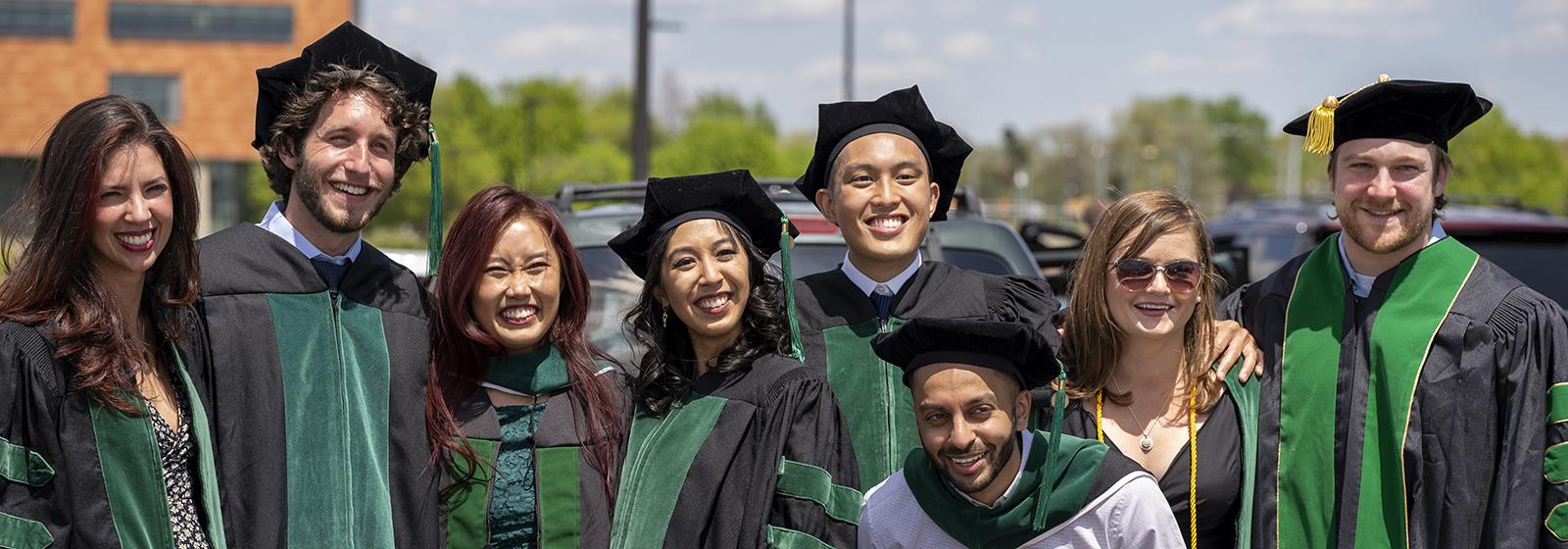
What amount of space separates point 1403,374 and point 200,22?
5577 cm

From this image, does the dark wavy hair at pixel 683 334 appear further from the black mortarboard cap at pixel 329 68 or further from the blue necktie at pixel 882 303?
the black mortarboard cap at pixel 329 68

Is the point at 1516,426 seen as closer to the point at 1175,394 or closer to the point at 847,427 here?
the point at 1175,394


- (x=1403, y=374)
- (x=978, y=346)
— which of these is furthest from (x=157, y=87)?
(x=1403, y=374)

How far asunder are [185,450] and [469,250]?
2.67 feet

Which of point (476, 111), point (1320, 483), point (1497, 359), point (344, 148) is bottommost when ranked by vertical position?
point (1320, 483)

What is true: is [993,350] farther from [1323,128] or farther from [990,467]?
[1323,128]

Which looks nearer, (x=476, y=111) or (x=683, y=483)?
(x=683, y=483)

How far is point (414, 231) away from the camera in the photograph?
157 ft

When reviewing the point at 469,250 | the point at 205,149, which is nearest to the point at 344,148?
the point at 469,250

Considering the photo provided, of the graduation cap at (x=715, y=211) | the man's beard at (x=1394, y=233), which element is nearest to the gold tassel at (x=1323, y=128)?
the man's beard at (x=1394, y=233)

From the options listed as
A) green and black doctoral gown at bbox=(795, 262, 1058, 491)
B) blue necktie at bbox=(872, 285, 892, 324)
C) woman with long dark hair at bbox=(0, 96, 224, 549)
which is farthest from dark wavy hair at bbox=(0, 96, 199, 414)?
blue necktie at bbox=(872, 285, 892, 324)

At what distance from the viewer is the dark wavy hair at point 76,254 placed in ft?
10.5

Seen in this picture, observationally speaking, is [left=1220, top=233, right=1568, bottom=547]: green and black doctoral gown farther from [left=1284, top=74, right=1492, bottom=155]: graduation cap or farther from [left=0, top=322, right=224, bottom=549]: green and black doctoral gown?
[left=0, top=322, right=224, bottom=549]: green and black doctoral gown

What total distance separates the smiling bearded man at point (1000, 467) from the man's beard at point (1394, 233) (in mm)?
952
